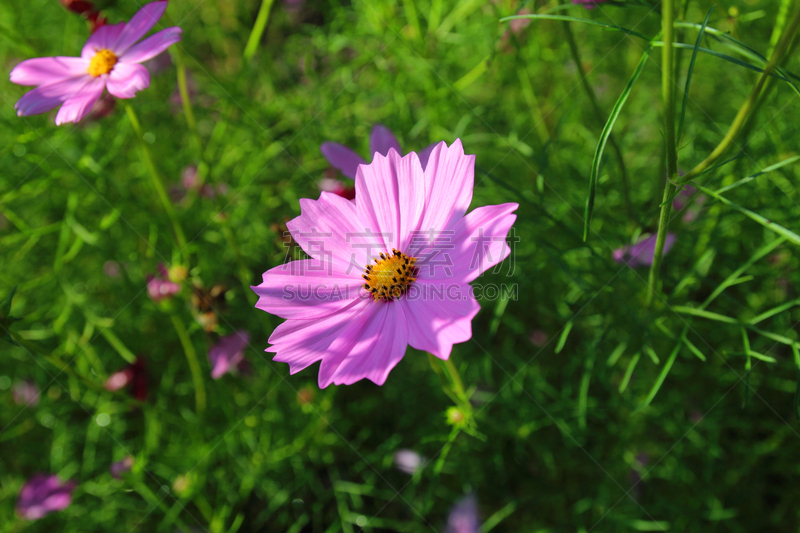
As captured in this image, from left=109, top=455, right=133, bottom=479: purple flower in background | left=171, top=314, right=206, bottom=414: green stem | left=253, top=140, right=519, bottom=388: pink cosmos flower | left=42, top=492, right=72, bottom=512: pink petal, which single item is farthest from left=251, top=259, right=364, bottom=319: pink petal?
left=42, top=492, right=72, bottom=512: pink petal

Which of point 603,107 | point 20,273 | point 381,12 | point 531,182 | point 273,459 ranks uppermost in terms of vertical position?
point 381,12

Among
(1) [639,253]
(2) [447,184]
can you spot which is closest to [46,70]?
(2) [447,184]

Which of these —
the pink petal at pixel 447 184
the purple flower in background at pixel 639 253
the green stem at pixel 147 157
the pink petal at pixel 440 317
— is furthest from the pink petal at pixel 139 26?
the purple flower in background at pixel 639 253

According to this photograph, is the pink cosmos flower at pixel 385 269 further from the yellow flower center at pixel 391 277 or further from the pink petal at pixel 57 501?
the pink petal at pixel 57 501

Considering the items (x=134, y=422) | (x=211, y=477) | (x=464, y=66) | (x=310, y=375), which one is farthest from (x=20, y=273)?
(x=464, y=66)

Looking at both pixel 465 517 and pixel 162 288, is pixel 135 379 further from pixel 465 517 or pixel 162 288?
pixel 465 517

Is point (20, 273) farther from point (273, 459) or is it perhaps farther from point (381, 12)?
point (381, 12)
